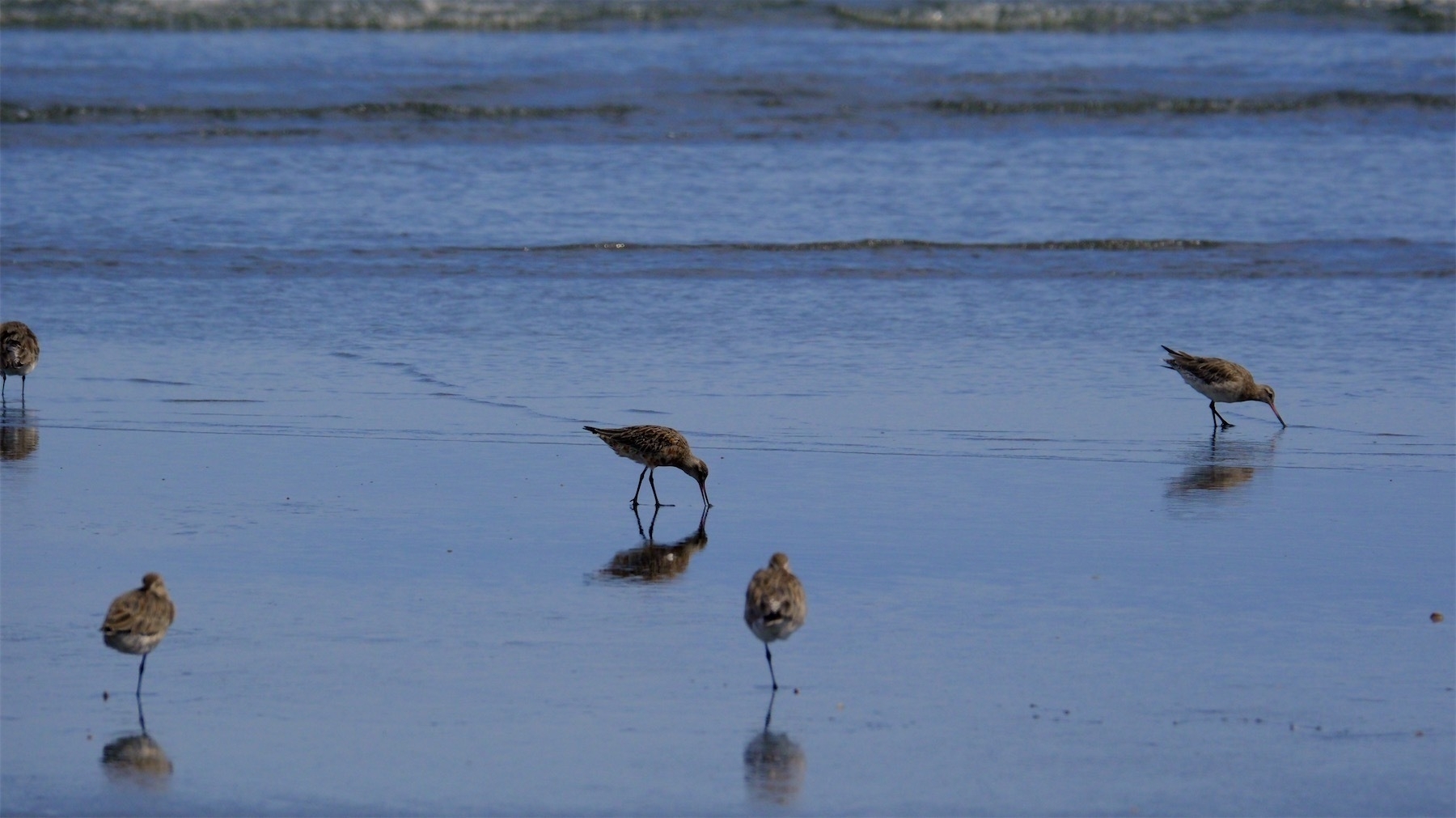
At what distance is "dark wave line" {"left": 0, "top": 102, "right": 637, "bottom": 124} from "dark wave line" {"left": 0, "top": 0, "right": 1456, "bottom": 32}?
33.2 ft

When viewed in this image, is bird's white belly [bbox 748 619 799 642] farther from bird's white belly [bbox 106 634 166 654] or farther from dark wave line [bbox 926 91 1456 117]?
dark wave line [bbox 926 91 1456 117]

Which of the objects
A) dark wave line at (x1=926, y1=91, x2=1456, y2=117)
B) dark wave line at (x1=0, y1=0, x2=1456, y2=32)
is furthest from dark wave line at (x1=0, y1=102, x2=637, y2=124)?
dark wave line at (x1=0, y1=0, x2=1456, y2=32)

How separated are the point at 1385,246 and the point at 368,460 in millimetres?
11539

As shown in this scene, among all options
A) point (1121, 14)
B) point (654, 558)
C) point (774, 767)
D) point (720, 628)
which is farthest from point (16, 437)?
point (1121, 14)

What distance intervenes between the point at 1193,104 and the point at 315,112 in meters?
12.6

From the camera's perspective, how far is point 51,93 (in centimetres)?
2861

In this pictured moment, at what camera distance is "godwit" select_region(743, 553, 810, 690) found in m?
6.86

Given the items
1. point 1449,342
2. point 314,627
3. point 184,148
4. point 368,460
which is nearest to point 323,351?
point 368,460

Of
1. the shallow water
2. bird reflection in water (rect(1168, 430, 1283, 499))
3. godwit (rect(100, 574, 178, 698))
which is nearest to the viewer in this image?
the shallow water

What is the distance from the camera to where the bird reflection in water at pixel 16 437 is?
10.6m

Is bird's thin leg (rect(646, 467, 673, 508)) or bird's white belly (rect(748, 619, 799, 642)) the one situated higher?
bird's thin leg (rect(646, 467, 673, 508))

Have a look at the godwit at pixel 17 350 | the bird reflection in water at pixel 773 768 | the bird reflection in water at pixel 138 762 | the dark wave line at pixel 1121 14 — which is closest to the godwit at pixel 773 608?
the bird reflection in water at pixel 773 768

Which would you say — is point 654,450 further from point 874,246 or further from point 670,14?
point 670,14

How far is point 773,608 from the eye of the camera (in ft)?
22.4
